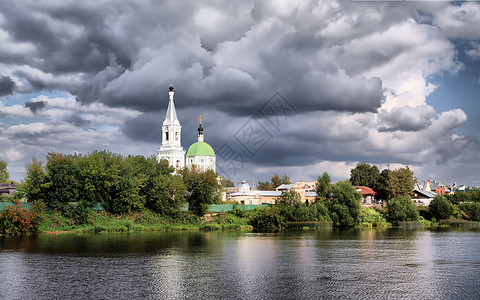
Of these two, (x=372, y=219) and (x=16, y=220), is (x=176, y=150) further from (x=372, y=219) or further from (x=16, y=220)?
(x=16, y=220)

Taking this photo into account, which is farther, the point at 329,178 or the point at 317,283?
the point at 329,178

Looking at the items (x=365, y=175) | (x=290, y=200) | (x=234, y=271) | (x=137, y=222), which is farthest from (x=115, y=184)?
(x=365, y=175)

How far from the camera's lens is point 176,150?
392ft

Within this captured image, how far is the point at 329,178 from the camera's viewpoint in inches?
3597

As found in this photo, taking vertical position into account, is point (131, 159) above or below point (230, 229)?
above

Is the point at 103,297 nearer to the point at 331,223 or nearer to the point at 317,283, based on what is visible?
the point at 317,283

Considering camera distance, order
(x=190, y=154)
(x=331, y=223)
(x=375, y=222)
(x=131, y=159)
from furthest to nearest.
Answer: (x=190, y=154), (x=375, y=222), (x=331, y=223), (x=131, y=159)

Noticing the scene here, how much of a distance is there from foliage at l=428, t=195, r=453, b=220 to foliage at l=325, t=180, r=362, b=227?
20233 mm

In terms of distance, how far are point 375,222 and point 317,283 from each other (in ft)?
213

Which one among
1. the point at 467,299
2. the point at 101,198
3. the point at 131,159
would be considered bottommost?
the point at 467,299

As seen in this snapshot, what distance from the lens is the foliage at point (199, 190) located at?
78.9 m

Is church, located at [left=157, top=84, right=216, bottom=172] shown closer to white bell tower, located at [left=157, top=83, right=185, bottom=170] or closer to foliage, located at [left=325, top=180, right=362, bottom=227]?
white bell tower, located at [left=157, top=83, right=185, bottom=170]

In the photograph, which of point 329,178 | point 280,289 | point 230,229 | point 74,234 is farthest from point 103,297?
Result: point 329,178

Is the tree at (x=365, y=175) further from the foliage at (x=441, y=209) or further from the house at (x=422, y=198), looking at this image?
the foliage at (x=441, y=209)
